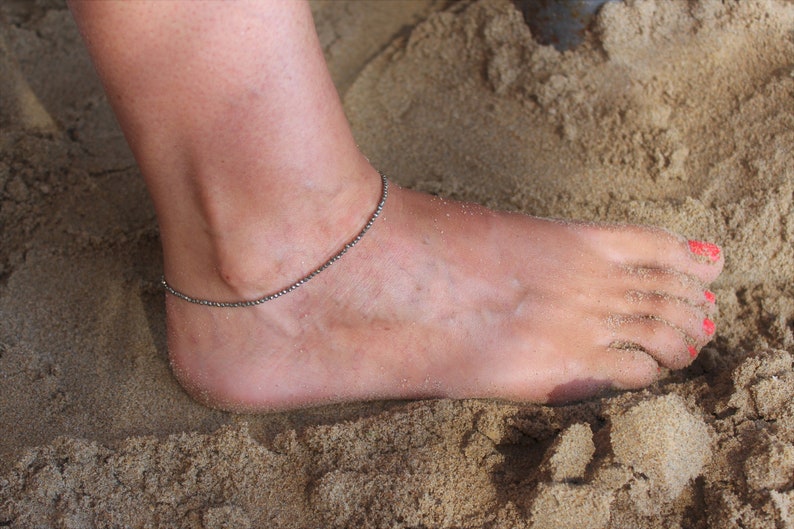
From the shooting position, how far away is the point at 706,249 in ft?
4.21

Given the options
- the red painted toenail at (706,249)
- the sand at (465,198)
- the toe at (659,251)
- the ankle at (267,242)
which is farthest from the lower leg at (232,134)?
the red painted toenail at (706,249)

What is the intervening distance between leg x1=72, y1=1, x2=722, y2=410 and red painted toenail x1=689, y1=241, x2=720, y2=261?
0.01m

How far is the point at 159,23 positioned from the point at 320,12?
1.10m

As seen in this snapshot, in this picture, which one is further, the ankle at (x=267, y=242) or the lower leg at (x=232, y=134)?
the ankle at (x=267, y=242)

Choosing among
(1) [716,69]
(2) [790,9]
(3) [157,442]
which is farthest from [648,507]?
(2) [790,9]

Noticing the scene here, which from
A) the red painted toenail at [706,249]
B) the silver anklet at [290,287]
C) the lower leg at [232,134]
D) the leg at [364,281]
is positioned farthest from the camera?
the red painted toenail at [706,249]

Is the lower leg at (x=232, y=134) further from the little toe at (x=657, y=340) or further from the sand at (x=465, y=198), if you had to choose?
the little toe at (x=657, y=340)

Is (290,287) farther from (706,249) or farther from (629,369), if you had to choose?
(706,249)

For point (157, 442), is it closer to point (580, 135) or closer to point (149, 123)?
point (149, 123)

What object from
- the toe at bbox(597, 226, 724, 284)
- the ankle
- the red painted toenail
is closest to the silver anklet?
the ankle

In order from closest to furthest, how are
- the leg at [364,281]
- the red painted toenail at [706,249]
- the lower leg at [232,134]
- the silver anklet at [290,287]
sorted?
the lower leg at [232,134]
the leg at [364,281]
the silver anklet at [290,287]
the red painted toenail at [706,249]

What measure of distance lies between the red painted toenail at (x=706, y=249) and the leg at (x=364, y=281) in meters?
0.01

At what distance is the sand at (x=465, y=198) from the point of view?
986mm

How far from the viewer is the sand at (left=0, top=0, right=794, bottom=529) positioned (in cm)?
99
